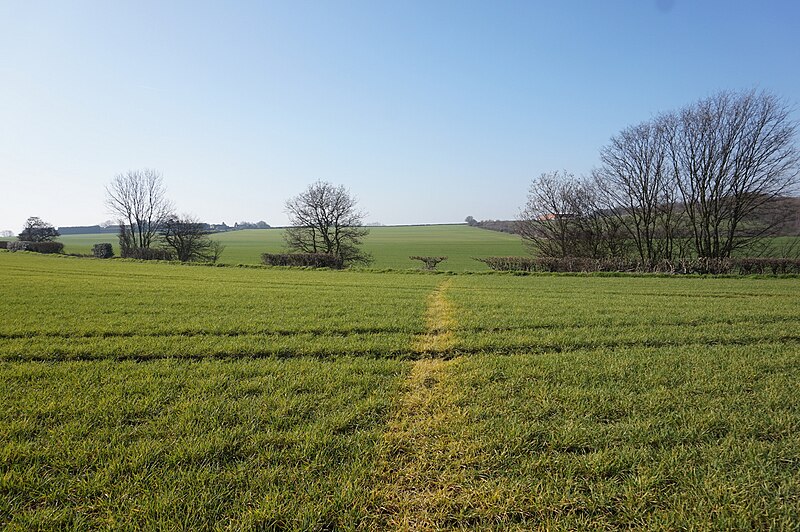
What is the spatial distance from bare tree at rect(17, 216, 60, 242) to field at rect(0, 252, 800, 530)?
83249 millimetres

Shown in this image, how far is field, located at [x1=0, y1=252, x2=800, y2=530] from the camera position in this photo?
2822mm

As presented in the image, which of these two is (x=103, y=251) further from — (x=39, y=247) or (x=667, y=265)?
(x=667, y=265)

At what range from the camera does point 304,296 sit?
1384cm

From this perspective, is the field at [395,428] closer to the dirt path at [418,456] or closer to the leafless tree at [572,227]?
the dirt path at [418,456]

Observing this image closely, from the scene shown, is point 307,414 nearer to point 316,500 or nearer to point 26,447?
point 316,500

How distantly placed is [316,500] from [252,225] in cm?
18138

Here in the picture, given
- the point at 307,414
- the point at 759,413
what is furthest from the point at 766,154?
the point at 307,414

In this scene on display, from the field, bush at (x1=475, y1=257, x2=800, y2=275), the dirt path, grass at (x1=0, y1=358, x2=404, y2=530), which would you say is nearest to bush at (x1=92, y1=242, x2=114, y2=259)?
bush at (x1=475, y1=257, x2=800, y2=275)

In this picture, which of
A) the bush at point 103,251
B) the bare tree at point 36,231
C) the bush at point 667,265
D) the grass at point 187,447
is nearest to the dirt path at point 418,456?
the grass at point 187,447

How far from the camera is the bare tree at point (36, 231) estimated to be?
68875mm

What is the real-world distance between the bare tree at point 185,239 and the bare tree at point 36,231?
3684 centimetres

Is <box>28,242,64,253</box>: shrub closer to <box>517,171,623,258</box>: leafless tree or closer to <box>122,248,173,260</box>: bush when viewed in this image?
<box>122,248,173,260</box>: bush

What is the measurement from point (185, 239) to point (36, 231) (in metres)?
42.5

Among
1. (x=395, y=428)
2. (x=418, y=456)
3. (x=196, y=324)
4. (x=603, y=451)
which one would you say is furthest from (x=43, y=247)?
(x=603, y=451)
